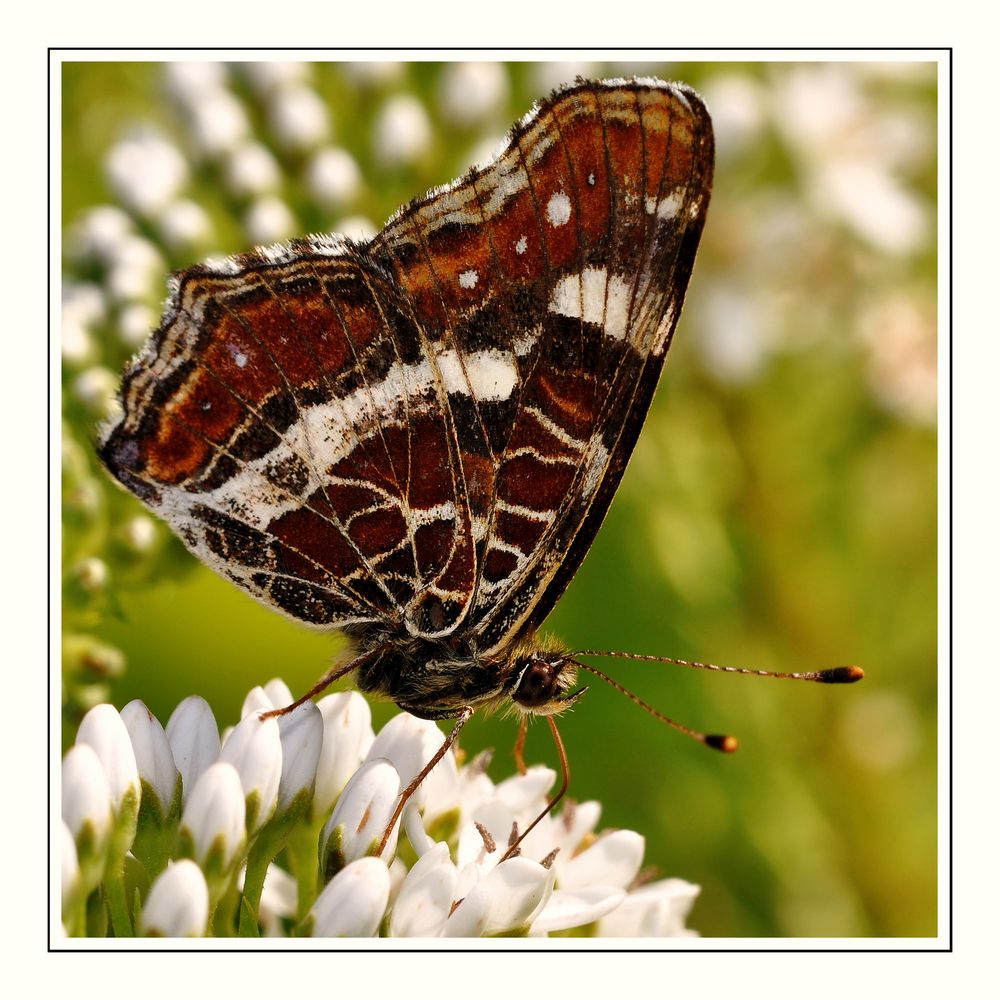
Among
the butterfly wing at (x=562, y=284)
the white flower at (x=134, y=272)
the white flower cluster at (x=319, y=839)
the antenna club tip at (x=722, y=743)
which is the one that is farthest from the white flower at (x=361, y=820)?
the white flower at (x=134, y=272)

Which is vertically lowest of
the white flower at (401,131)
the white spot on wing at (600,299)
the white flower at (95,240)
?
the white spot on wing at (600,299)

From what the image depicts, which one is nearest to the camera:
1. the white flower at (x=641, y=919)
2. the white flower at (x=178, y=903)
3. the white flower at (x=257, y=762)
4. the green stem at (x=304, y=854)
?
the white flower at (x=178, y=903)

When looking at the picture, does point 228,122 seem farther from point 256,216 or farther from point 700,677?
point 700,677

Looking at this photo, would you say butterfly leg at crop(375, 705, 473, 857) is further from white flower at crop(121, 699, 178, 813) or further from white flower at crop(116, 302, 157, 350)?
white flower at crop(116, 302, 157, 350)

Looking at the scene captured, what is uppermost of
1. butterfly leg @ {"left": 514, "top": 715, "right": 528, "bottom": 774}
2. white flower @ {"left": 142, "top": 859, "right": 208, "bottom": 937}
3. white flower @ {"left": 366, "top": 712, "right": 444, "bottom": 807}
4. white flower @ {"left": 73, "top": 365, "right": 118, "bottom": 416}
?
white flower @ {"left": 73, "top": 365, "right": 118, "bottom": 416}

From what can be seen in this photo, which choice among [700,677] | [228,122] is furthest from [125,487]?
[700,677]

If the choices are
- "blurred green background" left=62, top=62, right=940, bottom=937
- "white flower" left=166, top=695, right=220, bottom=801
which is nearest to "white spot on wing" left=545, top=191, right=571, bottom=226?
"blurred green background" left=62, top=62, right=940, bottom=937

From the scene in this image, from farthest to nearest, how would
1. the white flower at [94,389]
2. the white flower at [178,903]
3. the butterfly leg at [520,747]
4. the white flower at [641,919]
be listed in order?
1. the butterfly leg at [520,747]
2. the white flower at [94,389]
3. the white flower at [641,919]
4. the white flower at [178,903]

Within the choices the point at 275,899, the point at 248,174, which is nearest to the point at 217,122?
the point at 248,174

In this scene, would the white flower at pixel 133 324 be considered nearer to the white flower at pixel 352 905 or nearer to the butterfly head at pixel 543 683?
the butterfly head at pixel 543 683
